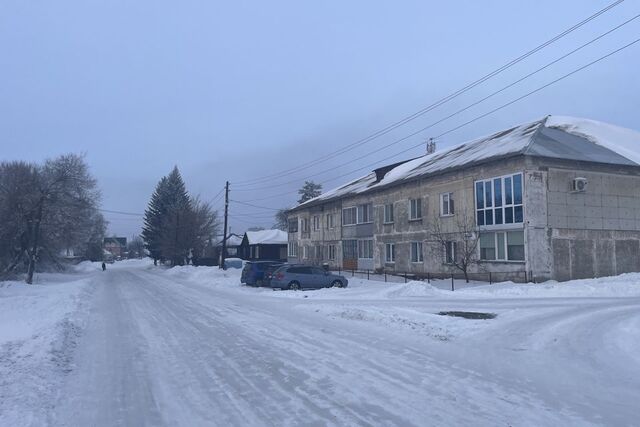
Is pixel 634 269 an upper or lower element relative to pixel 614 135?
lower

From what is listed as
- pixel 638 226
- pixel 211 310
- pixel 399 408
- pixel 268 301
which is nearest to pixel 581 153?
pixel 638 226

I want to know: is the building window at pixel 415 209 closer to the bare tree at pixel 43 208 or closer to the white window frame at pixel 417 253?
the white window frame at pixel 417 253

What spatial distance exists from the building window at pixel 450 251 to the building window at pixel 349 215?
14444 millimetres

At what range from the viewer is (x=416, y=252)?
37.8 m

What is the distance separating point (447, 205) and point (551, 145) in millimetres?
7015

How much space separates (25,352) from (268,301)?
13.5m

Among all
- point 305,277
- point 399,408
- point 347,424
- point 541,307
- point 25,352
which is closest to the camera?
point 347,424

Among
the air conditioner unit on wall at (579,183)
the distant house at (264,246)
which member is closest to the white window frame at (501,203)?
the air conditioner unit on wall at (579,183)

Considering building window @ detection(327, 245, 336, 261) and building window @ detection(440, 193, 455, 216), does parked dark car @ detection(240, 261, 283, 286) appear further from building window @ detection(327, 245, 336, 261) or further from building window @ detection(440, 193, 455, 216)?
building window @ detection(327, 245, 336, 261)

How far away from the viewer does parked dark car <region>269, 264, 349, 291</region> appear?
3019 centimetres

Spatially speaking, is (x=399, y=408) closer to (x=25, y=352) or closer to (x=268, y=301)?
(x=25, y=352)

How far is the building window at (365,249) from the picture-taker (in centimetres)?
4472

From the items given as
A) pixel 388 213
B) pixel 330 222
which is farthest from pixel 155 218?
pixel 388 213

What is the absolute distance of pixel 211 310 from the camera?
18.9 metres
